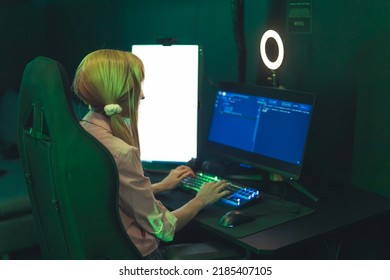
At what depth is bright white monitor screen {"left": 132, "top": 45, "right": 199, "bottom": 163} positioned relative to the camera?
7.47 feet

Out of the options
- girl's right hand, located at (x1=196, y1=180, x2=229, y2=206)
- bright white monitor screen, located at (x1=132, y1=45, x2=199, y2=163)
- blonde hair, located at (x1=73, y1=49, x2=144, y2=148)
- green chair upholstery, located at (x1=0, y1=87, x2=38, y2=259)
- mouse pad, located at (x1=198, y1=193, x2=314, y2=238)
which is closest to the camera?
blonde hair, located at (x1=73, y1=49, x2=144, y2=148)

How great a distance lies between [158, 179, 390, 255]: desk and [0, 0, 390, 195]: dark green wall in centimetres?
13

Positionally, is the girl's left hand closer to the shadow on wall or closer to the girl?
the girl

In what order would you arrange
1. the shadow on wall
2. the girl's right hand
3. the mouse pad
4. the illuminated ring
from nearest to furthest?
the mouse pad, the girl's right hand, the shadow on wall, the illuminated ring

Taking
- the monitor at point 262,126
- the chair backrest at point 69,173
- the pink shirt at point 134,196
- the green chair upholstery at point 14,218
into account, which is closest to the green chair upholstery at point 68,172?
the chair backrest at point 69,173

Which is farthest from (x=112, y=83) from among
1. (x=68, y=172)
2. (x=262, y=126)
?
(x=262, y=126)

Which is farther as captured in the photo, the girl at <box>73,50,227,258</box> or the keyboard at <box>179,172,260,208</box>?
the keyboard at <box>179,172,260,208</box>

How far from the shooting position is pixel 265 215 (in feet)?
5.78

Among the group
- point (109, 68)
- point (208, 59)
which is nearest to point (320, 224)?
point (109, 68)

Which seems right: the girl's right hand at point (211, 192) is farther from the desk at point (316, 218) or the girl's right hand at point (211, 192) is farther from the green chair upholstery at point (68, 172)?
the green chair upholstery at point (68, 172)

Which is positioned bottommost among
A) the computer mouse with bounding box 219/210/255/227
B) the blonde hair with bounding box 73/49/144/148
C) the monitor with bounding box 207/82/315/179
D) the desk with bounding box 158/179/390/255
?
the desk with bounding box 158/179/390/255

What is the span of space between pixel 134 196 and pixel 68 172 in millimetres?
263

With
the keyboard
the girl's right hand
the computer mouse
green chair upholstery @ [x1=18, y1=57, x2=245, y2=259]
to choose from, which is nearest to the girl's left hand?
the keyboard

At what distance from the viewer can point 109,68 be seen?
58.9 inches
